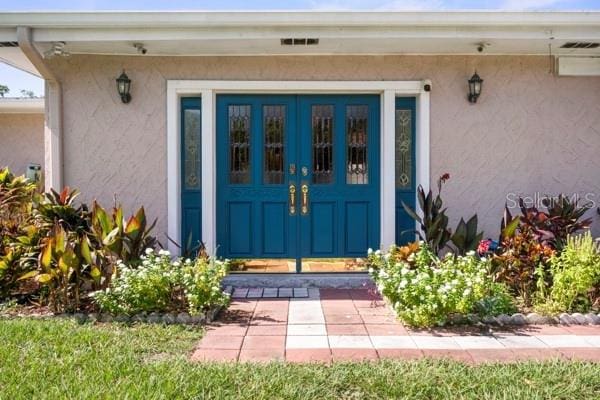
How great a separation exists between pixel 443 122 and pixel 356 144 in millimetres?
1026

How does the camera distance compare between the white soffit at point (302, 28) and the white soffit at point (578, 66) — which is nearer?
the white soffit at point (302, 28)

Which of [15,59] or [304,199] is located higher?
[15,59]

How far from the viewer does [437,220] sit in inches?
230

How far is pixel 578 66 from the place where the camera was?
621 centimetres

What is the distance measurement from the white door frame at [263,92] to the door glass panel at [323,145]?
0.29 m

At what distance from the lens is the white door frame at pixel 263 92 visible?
616 cm

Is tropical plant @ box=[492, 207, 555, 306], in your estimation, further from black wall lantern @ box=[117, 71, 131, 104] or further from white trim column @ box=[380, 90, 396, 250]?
black wall lantern @ box=[117, 71, 131, 104]

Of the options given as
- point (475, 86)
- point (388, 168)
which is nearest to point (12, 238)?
point (388, 168)

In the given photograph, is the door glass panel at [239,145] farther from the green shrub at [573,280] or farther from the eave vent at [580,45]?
the eave vent at [580,45]

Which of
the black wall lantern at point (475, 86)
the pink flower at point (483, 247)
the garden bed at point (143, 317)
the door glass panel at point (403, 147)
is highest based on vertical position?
the black wall lantern at point (475, 86)

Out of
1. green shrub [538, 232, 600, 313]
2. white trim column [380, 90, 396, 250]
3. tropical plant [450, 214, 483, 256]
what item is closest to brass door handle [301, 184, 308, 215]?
white trim column [380, 90, 396, 250]

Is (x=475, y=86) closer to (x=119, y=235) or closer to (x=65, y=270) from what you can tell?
(x=119, y=235)

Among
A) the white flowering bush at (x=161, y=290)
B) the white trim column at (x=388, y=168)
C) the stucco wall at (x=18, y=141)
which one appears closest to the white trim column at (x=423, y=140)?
the white trim column at (x=388, y=168)

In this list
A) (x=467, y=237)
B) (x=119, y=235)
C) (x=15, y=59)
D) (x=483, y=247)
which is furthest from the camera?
(x=15, y=59)
